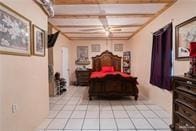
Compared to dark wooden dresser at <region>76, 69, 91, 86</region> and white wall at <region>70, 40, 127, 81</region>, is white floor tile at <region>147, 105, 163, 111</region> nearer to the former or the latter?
dark wooden dresser at <region>76, 69, 91, 86</region>

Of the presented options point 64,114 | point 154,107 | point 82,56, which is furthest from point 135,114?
point 82,56

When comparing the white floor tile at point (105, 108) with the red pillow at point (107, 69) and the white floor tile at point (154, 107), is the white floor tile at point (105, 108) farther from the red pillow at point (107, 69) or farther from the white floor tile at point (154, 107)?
the red pillow at point (107, 69)

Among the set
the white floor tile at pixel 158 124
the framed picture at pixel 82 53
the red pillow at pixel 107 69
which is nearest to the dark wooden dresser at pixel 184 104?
the white floor tile at pixel 158 124

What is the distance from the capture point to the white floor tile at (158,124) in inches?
141

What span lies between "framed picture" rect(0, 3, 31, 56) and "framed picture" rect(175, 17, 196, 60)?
9.23ft

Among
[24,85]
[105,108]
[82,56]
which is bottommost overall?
[105,108]

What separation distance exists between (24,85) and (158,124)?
8.48ft

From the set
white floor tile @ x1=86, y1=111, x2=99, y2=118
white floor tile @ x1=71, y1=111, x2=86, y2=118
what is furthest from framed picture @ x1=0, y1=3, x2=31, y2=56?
white floor tile @ x1=86, y1=111, x2=99, y2=118

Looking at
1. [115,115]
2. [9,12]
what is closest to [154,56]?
[115,115]

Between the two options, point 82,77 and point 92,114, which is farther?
point 82,77

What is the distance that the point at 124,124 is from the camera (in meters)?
3.80

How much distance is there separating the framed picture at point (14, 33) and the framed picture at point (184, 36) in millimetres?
2813

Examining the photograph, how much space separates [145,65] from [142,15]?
2.11m

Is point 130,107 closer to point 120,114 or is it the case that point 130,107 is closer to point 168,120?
point 120,114
